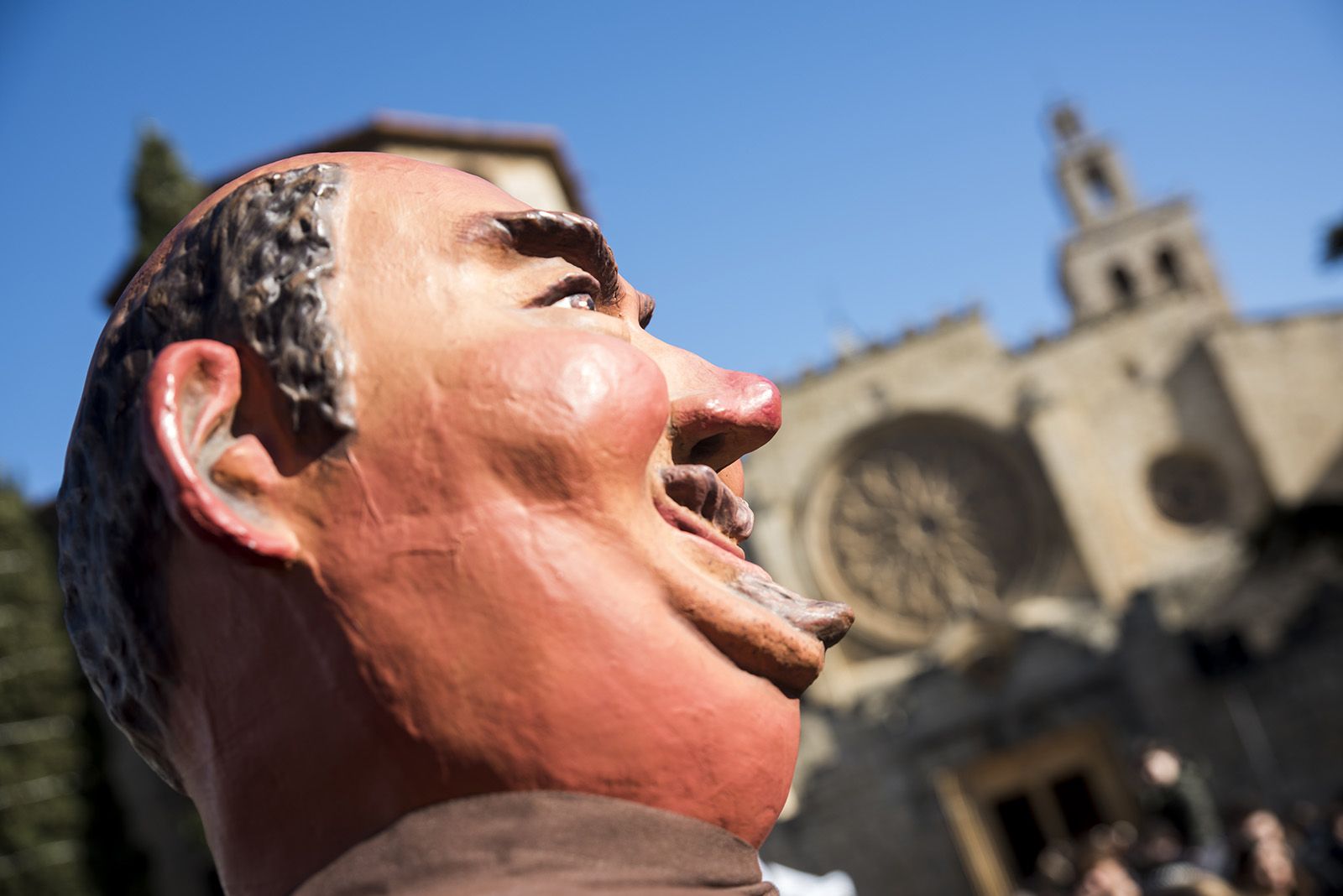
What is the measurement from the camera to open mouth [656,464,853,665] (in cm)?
126

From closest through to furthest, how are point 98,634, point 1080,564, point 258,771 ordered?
point 258,771 → point 98,634 → point 1080,564

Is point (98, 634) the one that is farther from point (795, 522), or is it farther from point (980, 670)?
point (795, 522)

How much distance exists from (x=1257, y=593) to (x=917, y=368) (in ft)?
28.7

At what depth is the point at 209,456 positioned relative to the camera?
1.17 metres

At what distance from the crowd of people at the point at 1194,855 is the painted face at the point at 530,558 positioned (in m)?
3.22

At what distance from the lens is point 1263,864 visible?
170 inches

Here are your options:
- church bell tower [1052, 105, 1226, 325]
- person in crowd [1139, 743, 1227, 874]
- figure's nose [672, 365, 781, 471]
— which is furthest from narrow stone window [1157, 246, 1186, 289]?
figure's nose [672, 365, 781, 471]

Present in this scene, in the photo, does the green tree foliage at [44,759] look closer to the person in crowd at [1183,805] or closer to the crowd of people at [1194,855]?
the crowd of people at [1194,855]

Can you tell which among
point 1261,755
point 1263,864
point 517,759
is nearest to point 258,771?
point 517,759

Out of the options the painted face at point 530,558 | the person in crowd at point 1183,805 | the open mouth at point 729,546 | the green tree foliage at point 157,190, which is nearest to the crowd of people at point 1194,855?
the person in crowd at point 1183,805

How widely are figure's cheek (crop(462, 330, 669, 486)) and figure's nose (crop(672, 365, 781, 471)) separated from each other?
0.37 feet

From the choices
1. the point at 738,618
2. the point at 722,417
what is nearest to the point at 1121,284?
the point at 722,417

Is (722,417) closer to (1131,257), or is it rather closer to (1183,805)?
(1183,805)

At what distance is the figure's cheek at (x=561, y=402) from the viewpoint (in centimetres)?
115
